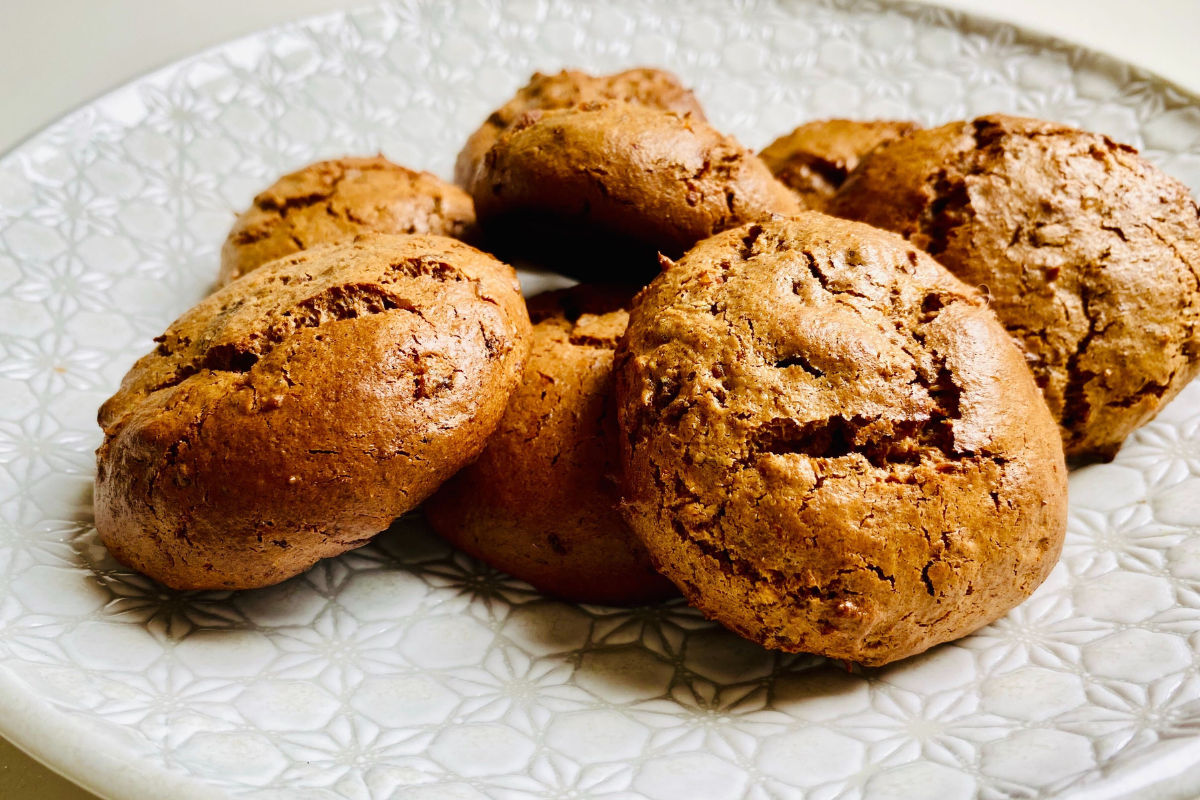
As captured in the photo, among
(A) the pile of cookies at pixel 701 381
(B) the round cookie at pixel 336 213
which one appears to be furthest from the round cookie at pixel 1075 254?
(B) the round cookie at pixel 336 213

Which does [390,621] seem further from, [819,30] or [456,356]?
[819,30]

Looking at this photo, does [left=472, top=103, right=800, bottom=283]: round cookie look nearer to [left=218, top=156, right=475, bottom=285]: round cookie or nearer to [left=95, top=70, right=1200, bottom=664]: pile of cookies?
[left=95, top=70, right=1200, bottom=664]: pile of cookies

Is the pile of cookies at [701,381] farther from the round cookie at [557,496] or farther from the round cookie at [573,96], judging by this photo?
the round cookie at [573,96]

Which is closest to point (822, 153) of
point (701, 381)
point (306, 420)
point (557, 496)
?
point (701, 381)

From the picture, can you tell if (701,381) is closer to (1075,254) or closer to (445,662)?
(445,662)

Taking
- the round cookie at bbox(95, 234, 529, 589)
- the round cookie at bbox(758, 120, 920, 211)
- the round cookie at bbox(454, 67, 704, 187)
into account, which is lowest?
the round cookie at bbox(95, 234, 529, 589)

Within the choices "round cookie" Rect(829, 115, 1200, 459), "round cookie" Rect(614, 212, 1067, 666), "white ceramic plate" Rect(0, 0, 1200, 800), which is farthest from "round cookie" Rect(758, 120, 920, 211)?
"white ceramic plate" Rect(0, 0, 1200, 800)

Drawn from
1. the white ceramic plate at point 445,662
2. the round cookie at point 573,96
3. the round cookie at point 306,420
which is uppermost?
the round cookie at point 573,96
